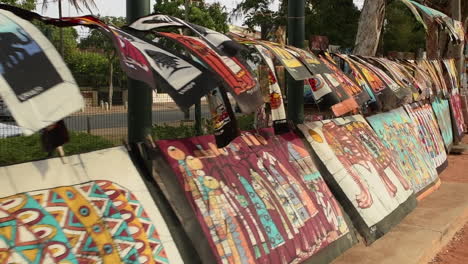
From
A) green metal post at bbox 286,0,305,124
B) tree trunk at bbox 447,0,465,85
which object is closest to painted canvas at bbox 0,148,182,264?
green metal post at bbox 286,0,305,124

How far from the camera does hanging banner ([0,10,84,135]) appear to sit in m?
2.17

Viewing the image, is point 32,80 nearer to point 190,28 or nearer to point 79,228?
point 79,228

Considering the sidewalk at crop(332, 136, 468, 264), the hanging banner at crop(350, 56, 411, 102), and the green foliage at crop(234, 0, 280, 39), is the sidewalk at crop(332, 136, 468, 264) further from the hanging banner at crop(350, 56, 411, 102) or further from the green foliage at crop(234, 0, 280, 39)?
the green foliage at crop(234, 0, 280, 39)

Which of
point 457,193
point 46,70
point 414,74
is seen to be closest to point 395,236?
point 457,193

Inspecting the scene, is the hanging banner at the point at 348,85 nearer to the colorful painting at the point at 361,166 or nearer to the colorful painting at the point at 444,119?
the colorful painting at the point at 361,166

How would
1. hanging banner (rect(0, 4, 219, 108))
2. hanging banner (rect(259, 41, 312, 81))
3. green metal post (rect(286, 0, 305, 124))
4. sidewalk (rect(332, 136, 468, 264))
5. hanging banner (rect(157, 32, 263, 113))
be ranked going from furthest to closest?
green metal post (rect(286, 0, 305, 124)), sidewalk (rect(332, 136, 468, 264)), hanging banner (rect(259, 41, 312, 81)), hanging banner (rect(157, 32, 263, 113)), hanging banner (rect(0, 4, 219, 108))

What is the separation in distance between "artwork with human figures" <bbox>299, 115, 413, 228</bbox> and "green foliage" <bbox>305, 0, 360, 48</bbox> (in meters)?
25.9

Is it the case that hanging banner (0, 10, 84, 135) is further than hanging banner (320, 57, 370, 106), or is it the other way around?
hanging banner (320, 57, 370, 106)

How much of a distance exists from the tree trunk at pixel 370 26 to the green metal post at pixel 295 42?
4.99m

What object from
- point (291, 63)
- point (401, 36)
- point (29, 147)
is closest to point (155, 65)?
point (291, 63)

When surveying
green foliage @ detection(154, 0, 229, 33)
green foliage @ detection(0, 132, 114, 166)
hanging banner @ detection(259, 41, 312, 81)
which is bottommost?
green foliage @ detection(0, 132, 114, 166)

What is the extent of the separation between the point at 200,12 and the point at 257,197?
21.1m

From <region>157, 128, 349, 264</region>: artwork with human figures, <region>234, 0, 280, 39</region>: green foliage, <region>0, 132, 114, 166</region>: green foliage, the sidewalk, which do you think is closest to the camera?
<region>157, 128, 349, 264</region>: artwork with human figures

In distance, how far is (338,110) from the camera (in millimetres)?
5266
